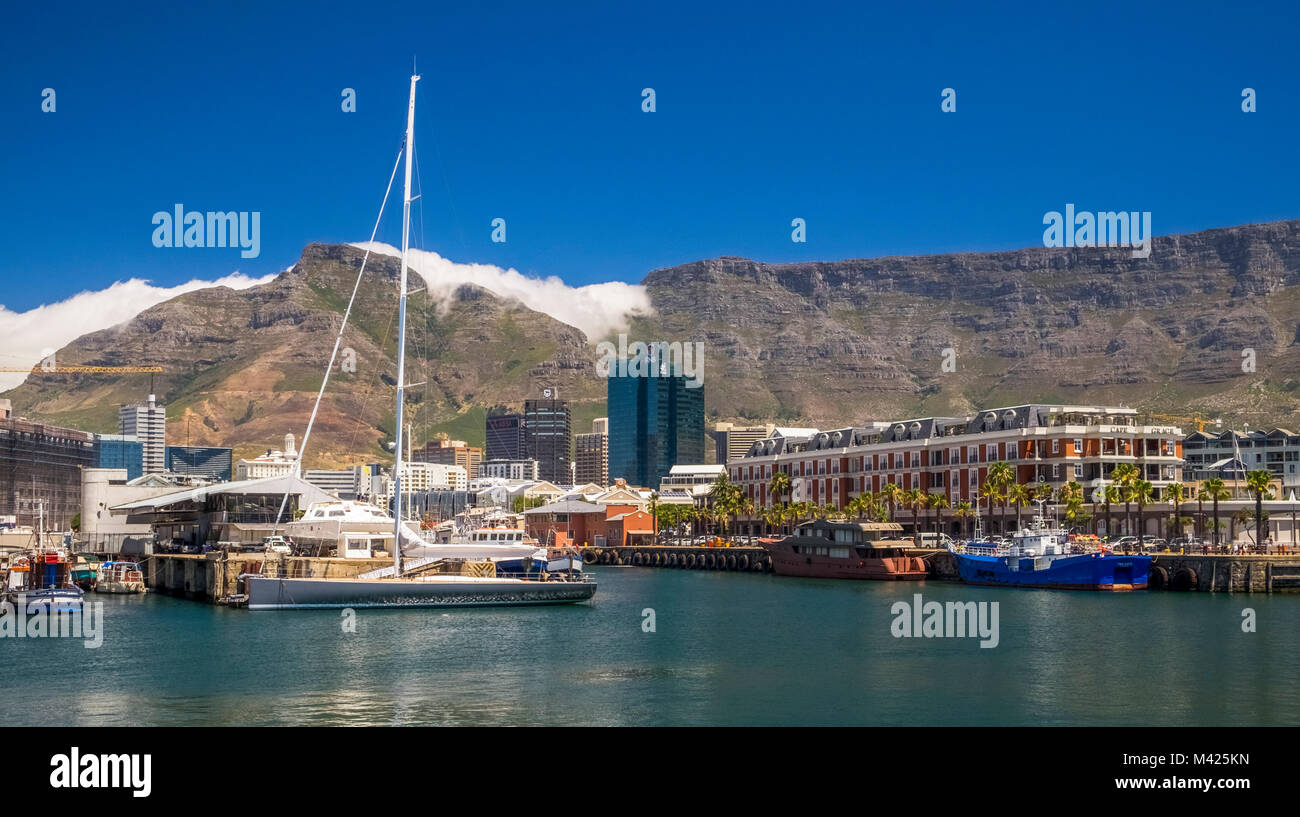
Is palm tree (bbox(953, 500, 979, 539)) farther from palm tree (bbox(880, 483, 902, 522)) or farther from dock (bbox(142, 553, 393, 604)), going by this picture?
dock (bbox(142, 553, 393, 604))

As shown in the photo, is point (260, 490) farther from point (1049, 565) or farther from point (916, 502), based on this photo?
point (916, 502)

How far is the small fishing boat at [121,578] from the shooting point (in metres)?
103

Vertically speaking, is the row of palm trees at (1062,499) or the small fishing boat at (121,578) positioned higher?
the row of palm trees at (1062,499)

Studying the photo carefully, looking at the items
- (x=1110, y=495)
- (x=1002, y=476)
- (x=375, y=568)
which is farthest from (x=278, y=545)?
(x=1110, y=495)

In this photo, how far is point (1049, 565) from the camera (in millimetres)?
105438

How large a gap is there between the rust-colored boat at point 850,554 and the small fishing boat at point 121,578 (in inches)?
2577

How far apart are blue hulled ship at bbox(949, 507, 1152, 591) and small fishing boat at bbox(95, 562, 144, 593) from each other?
70.9 meters

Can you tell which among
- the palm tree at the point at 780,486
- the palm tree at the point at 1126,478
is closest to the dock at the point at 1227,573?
the palm tree at the point at 1126,478

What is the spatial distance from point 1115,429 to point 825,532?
3365 cm

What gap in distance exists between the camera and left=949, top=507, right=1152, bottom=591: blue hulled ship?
101125mm

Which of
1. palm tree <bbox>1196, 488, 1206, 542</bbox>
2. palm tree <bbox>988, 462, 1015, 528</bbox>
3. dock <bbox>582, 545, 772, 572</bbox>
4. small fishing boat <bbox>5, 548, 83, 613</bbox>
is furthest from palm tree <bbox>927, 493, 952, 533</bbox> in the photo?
small fishing boat <bbox>5, 548, 83, 613</bbox>

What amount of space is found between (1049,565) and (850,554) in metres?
25.7

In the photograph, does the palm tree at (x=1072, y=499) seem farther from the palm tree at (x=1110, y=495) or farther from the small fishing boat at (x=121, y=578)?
the small fishing boat at (x=121, y=578)
